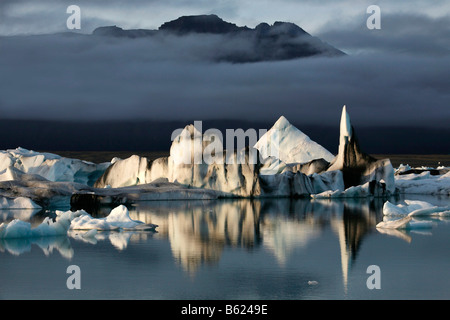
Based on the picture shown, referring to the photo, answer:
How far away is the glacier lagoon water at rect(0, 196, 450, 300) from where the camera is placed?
8172 mm

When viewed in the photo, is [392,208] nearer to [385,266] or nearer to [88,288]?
[385,266]

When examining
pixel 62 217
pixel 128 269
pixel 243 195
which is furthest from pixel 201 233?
pixel 243 195

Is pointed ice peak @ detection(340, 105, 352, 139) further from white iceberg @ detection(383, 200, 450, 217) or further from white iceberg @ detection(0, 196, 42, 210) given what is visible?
white iceberg @ detection(0, 196, 42, 210)

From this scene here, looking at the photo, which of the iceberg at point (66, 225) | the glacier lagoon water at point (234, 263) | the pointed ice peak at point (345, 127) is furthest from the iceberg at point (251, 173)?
the iceberg at point (66, 225)

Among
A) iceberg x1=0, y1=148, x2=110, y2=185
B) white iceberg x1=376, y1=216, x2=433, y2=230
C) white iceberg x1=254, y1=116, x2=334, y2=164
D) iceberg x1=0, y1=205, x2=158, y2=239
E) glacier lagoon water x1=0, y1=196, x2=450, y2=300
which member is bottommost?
glacier lagoon water x1=0, y1=196, x2=450, y2=300

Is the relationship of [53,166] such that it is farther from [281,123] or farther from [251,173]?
[281,123]

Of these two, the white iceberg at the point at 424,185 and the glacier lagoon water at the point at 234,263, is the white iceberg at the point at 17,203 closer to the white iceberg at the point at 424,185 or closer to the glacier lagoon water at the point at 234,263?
the glacier lagoon water at the point at 234,263

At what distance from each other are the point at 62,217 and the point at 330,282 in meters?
7.48

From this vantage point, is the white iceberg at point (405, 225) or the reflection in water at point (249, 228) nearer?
the reflection in water at point (249, 228)

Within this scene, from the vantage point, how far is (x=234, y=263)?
33.9 ft

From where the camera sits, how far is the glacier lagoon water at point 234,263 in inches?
322

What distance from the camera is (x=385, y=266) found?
1012cm

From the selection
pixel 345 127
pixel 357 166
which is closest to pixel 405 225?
pixel 357 166

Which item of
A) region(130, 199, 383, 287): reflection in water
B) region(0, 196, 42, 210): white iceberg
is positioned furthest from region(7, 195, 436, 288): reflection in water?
region(0, 196, 42, 210): white iceberg
